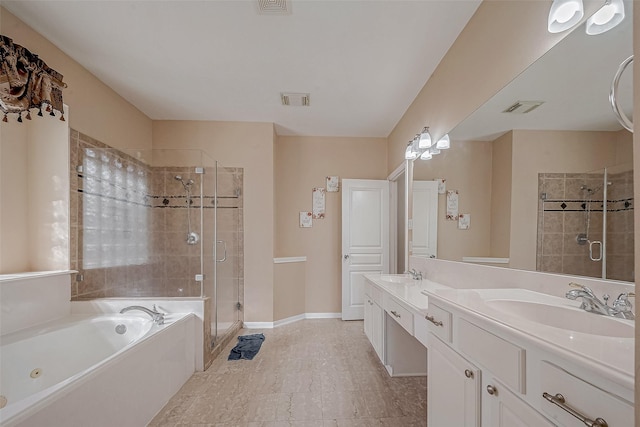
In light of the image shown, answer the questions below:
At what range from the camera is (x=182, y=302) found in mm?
2359

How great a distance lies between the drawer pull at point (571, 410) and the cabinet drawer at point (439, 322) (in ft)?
1.53

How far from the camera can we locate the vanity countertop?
0.56 m

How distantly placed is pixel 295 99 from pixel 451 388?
2680 millimetres

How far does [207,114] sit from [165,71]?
0.88 metres

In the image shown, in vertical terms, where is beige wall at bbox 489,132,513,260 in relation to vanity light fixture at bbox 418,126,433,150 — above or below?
below

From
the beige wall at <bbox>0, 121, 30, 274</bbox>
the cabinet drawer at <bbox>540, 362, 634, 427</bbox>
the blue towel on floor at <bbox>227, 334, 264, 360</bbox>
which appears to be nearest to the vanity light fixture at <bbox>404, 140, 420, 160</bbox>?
the cabinet drawer at <bbox>540, 362, 634, 427</bbox>

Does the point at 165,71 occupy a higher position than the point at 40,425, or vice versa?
the point at 165,71

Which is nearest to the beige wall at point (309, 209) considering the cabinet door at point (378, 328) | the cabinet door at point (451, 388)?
the cabinet door at point (378, 328)

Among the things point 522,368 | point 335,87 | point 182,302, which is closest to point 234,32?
point 335,87

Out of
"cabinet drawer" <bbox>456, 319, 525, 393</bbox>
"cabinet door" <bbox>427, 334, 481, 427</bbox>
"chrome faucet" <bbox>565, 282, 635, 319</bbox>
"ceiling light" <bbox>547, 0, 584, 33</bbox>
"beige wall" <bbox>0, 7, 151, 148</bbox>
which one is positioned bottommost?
"cabinet door" <bbox>427, 334, 481, 427</bbox>

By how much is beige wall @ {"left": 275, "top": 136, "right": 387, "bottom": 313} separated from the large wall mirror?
2.29 m

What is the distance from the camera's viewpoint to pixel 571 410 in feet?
2.01

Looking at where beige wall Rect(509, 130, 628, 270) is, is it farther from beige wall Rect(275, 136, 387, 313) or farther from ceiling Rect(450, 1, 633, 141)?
beige wall Rect(275, 136, 387, 313)

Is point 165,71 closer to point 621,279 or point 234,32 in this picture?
point 234,32
